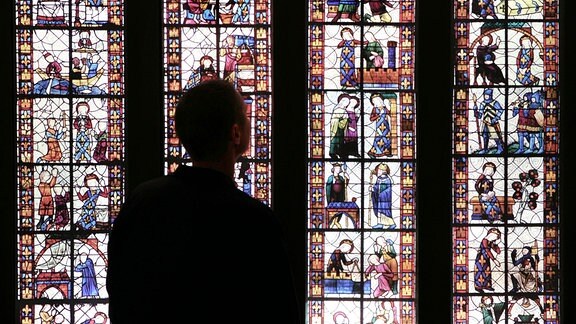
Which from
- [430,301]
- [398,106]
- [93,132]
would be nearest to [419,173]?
[398,106]

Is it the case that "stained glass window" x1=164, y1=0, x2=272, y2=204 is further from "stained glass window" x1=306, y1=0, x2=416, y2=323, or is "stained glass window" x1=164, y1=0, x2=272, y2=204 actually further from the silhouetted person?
the silhouetted person

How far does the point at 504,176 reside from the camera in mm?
5875

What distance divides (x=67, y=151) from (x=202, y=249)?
4079 millimetres

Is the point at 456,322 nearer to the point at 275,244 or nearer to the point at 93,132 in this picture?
the point at 93,132

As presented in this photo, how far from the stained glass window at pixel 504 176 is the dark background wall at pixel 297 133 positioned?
0.34ft

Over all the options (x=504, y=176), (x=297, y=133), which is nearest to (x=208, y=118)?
(x=297, y=133)

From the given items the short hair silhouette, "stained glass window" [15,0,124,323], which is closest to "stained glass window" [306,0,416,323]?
"stained glass window" [15,0,124,323]

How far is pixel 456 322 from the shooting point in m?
5.87

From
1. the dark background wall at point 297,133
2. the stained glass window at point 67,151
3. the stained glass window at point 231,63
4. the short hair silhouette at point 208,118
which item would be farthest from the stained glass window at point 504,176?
the short hair silhouette at point 208,118

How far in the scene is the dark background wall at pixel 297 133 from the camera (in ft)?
18.8

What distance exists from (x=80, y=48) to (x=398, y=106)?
2348 millimetres

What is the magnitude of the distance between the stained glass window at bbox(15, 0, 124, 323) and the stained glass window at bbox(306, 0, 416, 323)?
1459 mm

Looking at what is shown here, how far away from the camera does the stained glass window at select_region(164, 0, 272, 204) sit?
19.1ft

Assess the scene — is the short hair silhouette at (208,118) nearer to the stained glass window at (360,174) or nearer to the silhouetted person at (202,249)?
the silhouetted person at (202,249)
